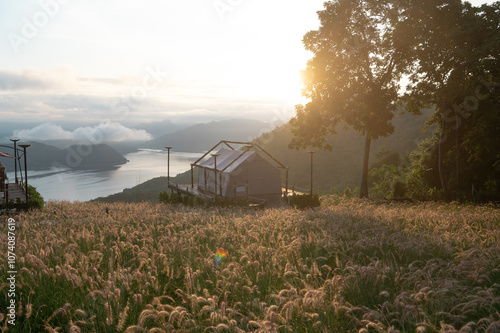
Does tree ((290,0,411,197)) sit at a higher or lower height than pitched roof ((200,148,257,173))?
higher

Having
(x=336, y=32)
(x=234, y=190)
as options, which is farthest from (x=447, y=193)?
(x=234, y=190)

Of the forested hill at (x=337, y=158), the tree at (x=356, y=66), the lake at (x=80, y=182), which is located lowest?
the lake at (x=80, y=182)

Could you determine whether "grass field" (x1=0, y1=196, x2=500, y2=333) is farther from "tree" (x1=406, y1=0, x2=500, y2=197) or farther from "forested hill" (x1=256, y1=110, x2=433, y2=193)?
"forested hill" (x1=256, y1=110, x2=433, y2=193)

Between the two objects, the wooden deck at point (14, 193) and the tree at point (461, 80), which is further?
the wooden deck at point (14, 193)

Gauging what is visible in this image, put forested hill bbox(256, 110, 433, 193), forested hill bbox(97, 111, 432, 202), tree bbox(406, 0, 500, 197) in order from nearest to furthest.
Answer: tree bbox(406, 0, 500, 197) < forested hill bbox(97, 111, 432, 202) < forested hill bbox(256, 110, 433, 193)

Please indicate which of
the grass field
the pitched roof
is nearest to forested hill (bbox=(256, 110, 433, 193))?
the pitched roof

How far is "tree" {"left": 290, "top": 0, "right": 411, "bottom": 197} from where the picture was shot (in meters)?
27.1

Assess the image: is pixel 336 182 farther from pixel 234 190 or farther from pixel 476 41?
pixel 476 41

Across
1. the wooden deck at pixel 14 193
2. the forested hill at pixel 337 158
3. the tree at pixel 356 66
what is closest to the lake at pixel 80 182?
the forested hill at pixel 337 158

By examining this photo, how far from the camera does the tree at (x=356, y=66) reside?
1067 inches

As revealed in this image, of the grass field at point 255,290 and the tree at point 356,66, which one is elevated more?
the tree at point 356,66

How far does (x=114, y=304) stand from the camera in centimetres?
334

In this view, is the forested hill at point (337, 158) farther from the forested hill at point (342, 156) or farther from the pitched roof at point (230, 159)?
the pitched roof at point (230, 159)

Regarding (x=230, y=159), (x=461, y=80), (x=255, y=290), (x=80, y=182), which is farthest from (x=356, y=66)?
(x=80, y=182)
